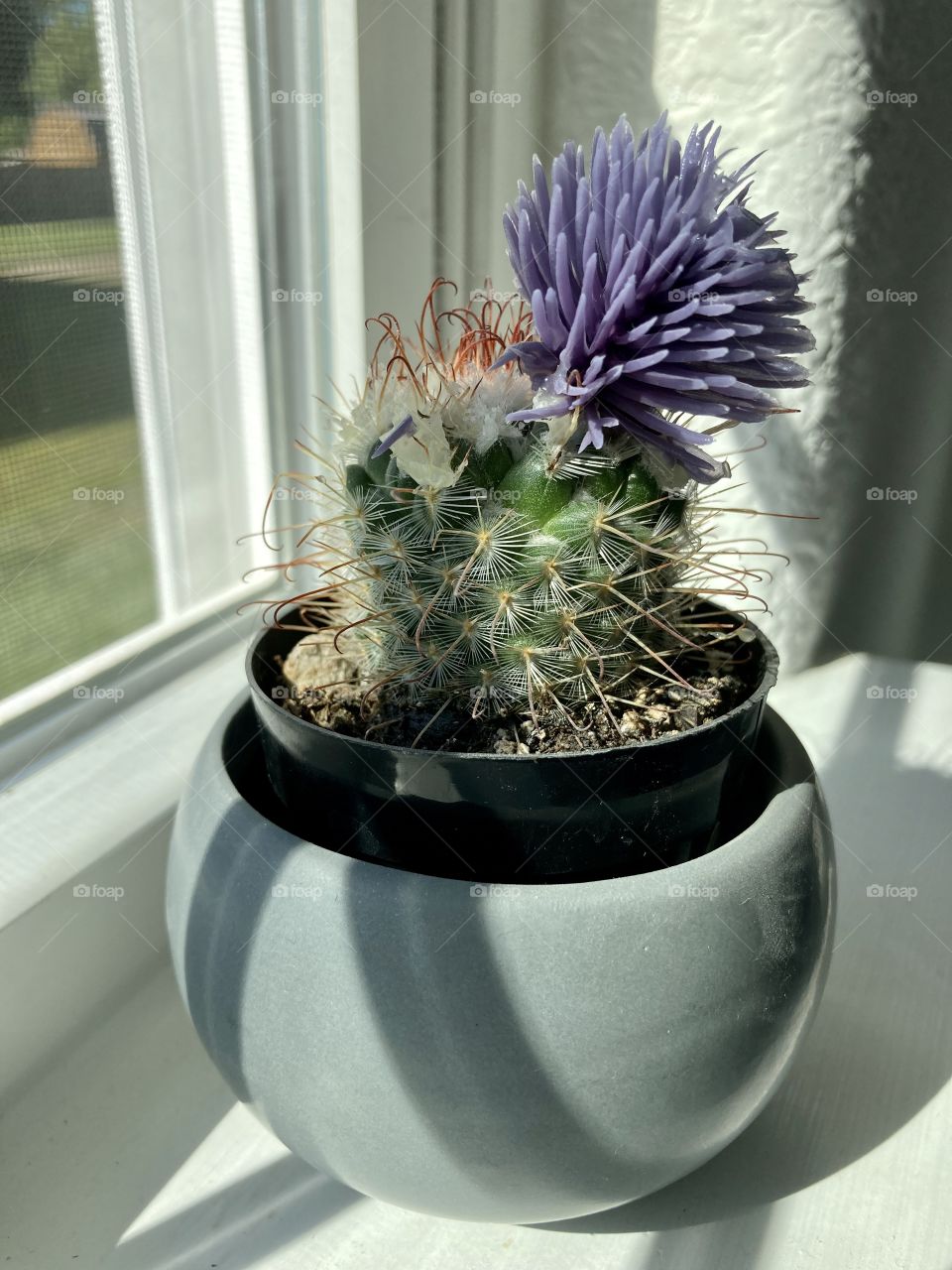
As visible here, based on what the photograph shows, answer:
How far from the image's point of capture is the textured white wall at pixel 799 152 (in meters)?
0.82

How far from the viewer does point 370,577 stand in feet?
1.61

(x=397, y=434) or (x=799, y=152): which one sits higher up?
(x=799, y=152)

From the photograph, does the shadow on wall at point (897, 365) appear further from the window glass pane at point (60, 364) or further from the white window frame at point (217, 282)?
the window glass pane at point (60, 364)

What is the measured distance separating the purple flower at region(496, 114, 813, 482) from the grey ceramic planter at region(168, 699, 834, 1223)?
8.0 inches

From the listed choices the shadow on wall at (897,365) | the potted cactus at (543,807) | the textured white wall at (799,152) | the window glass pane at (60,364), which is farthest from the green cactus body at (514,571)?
the shadow on wall at (897,365)

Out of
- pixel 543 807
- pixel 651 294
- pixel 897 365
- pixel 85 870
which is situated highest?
pixel 651 294

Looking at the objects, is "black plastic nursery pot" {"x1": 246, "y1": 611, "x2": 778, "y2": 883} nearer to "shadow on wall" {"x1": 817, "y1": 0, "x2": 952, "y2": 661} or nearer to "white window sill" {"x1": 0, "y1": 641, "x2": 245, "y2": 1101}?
"white window sill" {"x1": 0, "y1": 641, "x2": 245, "y2": 1101}

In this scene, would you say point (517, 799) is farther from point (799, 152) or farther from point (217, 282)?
point (799, 152)

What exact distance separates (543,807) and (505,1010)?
3.4 inches

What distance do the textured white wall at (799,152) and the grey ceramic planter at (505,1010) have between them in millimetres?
557

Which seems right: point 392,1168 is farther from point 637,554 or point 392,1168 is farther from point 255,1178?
point 637,554

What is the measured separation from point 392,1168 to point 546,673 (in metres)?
0.24

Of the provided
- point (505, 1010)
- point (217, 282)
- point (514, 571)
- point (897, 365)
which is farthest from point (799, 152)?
point (505, 1010)

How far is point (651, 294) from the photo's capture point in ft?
1.41
